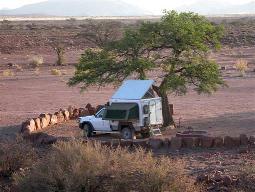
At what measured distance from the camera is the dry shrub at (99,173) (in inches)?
528

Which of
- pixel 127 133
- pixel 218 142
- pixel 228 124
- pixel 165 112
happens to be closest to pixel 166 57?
pixel 165 112

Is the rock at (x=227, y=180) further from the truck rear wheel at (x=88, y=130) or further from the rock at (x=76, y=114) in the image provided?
the rock at (x=76, y=114)

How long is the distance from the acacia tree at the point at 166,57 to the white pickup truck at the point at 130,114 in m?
1.37

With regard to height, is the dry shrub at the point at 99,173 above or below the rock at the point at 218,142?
above

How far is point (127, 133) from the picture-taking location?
24.5 metres

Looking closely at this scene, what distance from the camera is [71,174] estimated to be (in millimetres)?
14258

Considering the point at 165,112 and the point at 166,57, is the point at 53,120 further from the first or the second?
the point at 166,57

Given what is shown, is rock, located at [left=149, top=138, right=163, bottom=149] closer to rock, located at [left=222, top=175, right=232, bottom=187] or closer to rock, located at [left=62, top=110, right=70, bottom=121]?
rock, located at [left=222, top=175, right=232, bottom=187]

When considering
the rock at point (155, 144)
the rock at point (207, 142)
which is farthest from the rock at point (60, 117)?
the rock at point (207, 142)

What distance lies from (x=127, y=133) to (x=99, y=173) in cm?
1021

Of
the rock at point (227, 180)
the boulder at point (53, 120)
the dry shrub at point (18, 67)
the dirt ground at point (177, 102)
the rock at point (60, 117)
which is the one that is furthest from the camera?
the dry shrub at point (18, 67)

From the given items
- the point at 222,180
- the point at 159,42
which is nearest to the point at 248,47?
the point at 159,42

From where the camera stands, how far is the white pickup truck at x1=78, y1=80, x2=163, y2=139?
2441cm

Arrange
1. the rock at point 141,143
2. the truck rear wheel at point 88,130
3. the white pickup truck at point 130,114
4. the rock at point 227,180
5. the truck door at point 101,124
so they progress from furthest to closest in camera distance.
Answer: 1. the truck rear wheel at point 88,130
2. the truck door at point 101,124
3. the white pickup truck at point 130,114
4. the rock at point 141,143
5. the rock at point 227,180
